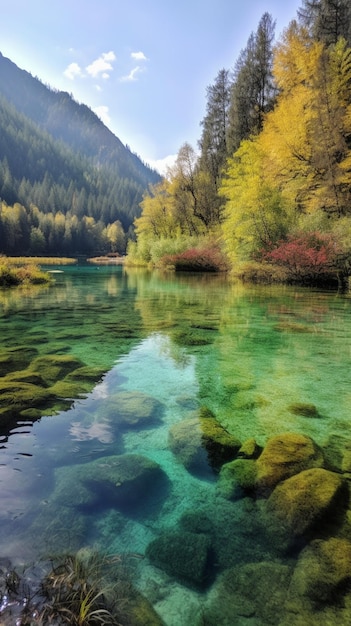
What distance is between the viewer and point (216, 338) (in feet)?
26.1

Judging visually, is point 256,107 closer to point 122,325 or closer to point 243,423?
point 122,325

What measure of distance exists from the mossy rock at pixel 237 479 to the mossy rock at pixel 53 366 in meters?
3.05

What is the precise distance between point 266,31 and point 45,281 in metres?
29.2

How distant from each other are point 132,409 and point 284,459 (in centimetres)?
198

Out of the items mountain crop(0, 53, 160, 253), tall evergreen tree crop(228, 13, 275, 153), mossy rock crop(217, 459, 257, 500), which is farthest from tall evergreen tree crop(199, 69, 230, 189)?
mountain crop(0, 53, 160, 253)

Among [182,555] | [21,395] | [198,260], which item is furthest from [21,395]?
[198,260]

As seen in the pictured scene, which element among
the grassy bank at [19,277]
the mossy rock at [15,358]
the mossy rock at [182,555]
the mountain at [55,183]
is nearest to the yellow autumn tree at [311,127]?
the grassy bank at [19,277]

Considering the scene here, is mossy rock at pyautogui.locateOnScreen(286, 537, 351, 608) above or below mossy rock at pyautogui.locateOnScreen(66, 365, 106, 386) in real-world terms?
above

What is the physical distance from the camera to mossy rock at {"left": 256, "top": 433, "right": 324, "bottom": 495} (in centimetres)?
277

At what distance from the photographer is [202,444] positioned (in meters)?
3.38

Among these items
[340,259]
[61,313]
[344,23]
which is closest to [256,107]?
[344,23]

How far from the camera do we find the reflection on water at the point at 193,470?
190 centimetres

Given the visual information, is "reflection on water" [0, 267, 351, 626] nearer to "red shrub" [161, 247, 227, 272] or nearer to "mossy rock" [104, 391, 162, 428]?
"mossy rock" [104, 391, 162, 428]

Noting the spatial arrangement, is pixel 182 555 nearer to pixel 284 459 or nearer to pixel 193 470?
pixel 193 470
